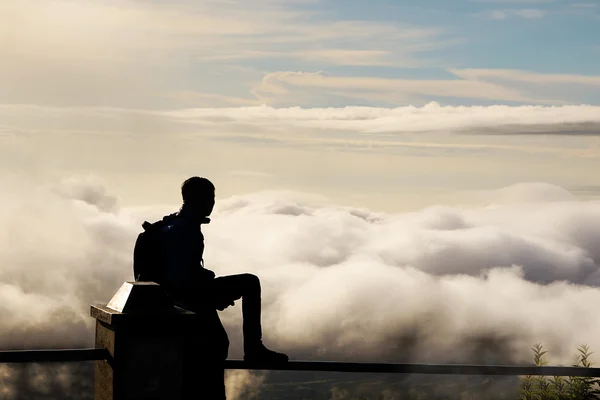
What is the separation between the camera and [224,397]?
8250 millimetres

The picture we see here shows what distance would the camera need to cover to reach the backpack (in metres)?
8.12

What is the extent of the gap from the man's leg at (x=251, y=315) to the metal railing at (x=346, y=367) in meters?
0.09

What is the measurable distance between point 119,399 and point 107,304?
89 centimetres

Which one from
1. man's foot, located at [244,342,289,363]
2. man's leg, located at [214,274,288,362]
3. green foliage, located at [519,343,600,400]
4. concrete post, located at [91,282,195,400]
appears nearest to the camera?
concrete post, located at [91,282,195,400]

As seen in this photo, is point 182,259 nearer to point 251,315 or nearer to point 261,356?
point 251,315

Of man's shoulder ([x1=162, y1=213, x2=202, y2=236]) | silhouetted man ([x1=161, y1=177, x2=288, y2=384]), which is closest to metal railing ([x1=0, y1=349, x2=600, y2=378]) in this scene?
silhouetted man ([x1=161, y1=177, x2=288, y2=384])

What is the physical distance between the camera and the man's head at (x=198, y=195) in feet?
26.8

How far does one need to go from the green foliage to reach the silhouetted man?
3726 millimetres

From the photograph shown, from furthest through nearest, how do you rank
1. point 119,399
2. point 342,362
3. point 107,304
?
point 342,362, point 107,304, point 119,399

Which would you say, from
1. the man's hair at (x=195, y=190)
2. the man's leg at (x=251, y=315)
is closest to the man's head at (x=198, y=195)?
the man's hair at (x=195, y=190)

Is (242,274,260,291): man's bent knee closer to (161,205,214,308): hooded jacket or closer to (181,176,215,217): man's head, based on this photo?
(161,205,214,308): hooded jacket

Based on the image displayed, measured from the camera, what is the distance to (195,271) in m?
8.16

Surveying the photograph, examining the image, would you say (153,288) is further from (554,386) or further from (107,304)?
(554,386)

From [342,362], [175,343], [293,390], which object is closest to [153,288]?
[175,343]
